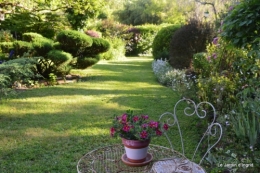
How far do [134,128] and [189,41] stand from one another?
671 cm

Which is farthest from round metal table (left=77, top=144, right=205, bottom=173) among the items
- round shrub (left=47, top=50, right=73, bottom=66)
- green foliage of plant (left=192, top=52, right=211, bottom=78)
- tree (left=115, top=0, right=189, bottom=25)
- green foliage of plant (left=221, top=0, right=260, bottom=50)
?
tree (left=115, top=0, right=189, bottom=25)

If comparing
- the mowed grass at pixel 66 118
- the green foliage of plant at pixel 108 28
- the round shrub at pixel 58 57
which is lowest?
the mowed grass at pixel 66 118

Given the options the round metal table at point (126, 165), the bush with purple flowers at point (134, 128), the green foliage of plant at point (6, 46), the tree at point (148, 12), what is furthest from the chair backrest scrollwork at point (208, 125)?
the tree at point (148, 12)

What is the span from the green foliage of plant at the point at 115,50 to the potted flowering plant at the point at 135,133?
12153 mm

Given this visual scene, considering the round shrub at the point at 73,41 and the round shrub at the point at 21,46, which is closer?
the round shrub at the point at 21,46

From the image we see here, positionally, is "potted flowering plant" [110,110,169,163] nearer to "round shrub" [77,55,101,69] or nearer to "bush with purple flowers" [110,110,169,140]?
"bush with purple flowers" [110,110,169,140]

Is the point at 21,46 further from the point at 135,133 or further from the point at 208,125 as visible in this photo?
the point at 135,133

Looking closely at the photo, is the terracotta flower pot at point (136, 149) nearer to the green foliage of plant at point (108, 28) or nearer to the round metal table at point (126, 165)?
the round metal table at point (126, 165)

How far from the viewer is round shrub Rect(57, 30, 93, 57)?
8023 millimetres

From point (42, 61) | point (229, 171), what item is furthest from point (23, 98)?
point (229, 171)

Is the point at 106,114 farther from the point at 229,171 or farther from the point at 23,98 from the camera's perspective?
the point at 229,171

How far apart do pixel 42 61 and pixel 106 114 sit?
12.2 feet

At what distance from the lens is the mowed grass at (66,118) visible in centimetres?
347

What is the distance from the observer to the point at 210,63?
5590mm
